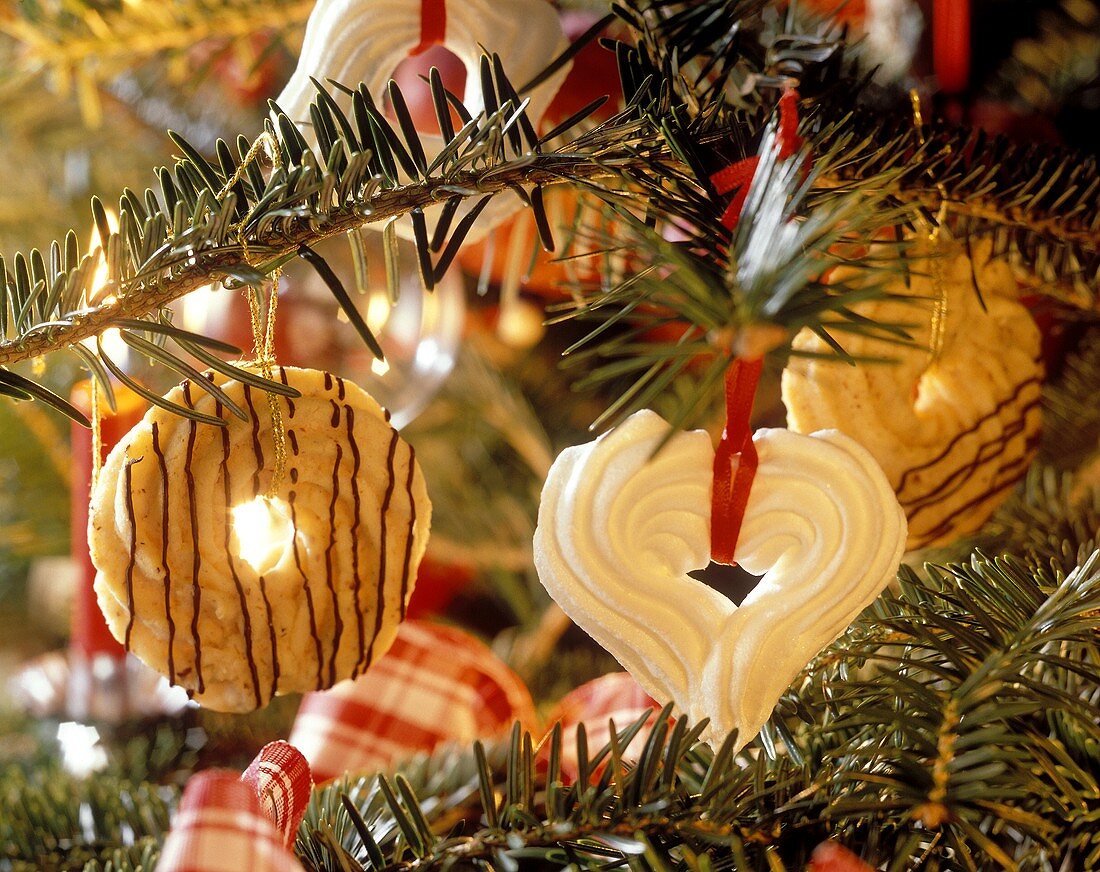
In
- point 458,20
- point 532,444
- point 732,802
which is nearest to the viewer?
point 732,802

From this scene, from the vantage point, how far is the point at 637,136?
0.37 m

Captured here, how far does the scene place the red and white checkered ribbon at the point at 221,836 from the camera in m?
0.28

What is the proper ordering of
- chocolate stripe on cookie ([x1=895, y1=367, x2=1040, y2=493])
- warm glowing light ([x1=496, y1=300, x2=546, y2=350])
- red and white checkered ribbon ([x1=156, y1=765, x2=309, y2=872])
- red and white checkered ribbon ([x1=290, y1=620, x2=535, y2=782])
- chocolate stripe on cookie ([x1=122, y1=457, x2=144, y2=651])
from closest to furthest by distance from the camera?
red and white checkered ribbon ([x1=156, y1=765, x2=309, y2=872])
chocolate stripe on cookie ([x1=122, y1=457, x2=144, y2=651])
chocolate stripe on cookie ([x1=895, y1=367, x2=1040, y2=493])
red and white checkered ribbon ([x1=290, y1=620, x2=535, y2=782])
warm glowing light ([x1=496, y1=300, x2=546, y2=350])

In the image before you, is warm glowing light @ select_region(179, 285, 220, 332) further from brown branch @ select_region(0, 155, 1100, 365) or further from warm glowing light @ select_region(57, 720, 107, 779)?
warm glowing light @ select_region(57, 720, 107, 779)


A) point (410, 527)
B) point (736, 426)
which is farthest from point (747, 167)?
point (410, 527)

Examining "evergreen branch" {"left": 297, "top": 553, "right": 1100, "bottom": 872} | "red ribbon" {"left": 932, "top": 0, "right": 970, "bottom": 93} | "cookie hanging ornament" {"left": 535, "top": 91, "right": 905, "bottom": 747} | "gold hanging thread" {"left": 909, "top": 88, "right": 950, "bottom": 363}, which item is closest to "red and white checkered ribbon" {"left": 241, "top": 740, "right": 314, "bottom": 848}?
"evergreen branch" {"left": 297, "top": 553, "right": 1100, "bottom": 872}

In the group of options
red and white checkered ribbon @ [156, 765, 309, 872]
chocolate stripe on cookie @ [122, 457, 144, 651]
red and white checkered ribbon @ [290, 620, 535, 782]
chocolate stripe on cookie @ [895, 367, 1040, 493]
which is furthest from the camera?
red and white checkered ribbon @ [290, 620, 535, 782]

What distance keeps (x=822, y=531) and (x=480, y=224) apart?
0.21 m

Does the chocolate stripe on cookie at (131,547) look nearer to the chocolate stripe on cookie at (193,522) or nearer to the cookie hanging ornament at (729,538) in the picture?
the chocolate stripe on cookie at (193,522)

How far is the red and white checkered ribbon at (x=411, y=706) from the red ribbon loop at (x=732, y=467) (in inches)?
12.0

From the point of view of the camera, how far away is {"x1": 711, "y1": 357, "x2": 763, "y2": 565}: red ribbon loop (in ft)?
1.17

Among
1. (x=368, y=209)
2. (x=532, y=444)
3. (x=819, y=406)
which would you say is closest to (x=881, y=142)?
(x=819, y=406)

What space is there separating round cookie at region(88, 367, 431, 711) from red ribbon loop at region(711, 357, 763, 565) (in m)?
0.13

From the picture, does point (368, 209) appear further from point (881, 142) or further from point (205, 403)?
point (881, 142)
